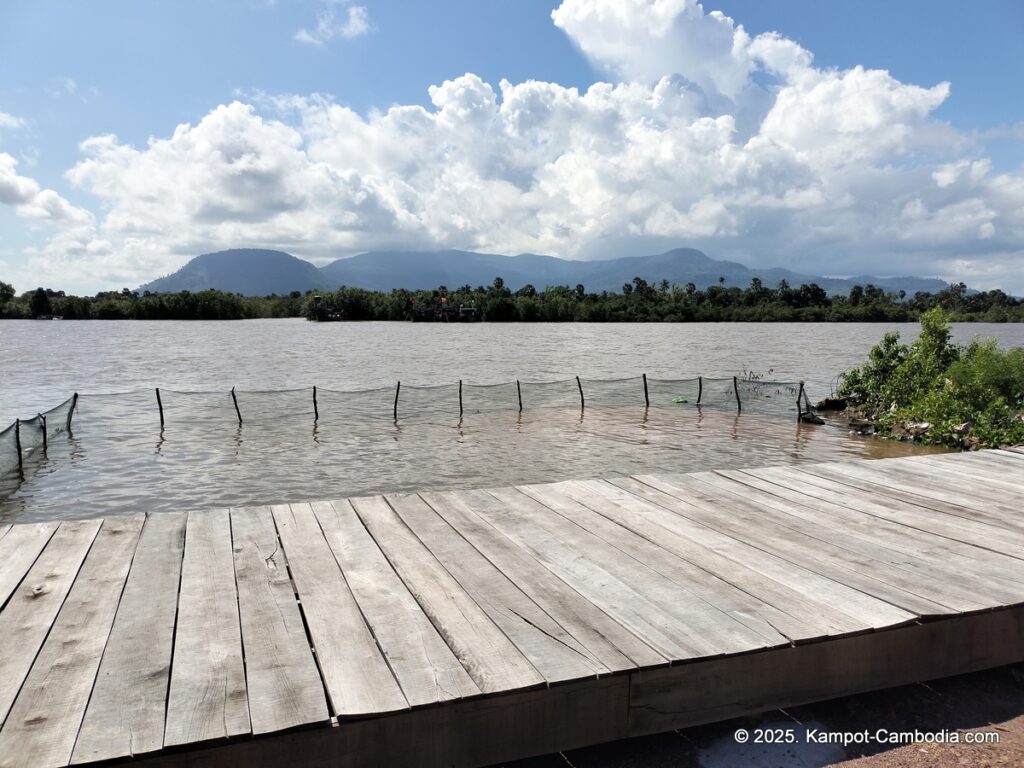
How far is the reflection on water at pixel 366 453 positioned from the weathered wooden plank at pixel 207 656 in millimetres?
8978

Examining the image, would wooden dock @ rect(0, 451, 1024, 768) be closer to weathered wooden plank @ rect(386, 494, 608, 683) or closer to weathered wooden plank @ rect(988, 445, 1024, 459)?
weathered wooden plank @ rect(386, 494, 608, 683)

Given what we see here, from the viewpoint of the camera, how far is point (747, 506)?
17.8ft

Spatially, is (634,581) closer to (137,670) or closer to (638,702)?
(638,702)

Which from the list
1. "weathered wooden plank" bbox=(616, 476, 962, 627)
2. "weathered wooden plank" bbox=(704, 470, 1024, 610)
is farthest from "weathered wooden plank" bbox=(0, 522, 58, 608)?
"weathered wooden plank" bbox=(704, 470, 1024, 610)

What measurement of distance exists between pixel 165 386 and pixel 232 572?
37194mm

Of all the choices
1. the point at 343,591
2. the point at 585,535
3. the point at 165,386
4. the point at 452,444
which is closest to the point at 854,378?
the point at 452,444

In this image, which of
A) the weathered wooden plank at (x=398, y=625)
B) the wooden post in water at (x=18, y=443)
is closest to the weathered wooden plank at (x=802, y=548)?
the weathered wooden plank at (x=398, y=625)

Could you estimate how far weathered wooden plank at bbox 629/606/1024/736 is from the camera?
9.92 ft

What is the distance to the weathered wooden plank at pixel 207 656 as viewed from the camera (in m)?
2.50

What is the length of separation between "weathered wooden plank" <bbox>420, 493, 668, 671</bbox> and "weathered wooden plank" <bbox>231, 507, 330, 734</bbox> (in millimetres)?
1169

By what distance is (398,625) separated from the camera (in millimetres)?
3277

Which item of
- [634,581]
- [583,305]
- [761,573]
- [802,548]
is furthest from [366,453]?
[583,305]

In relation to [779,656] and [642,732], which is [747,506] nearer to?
[779,656]

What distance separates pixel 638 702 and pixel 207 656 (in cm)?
Answer: 185
